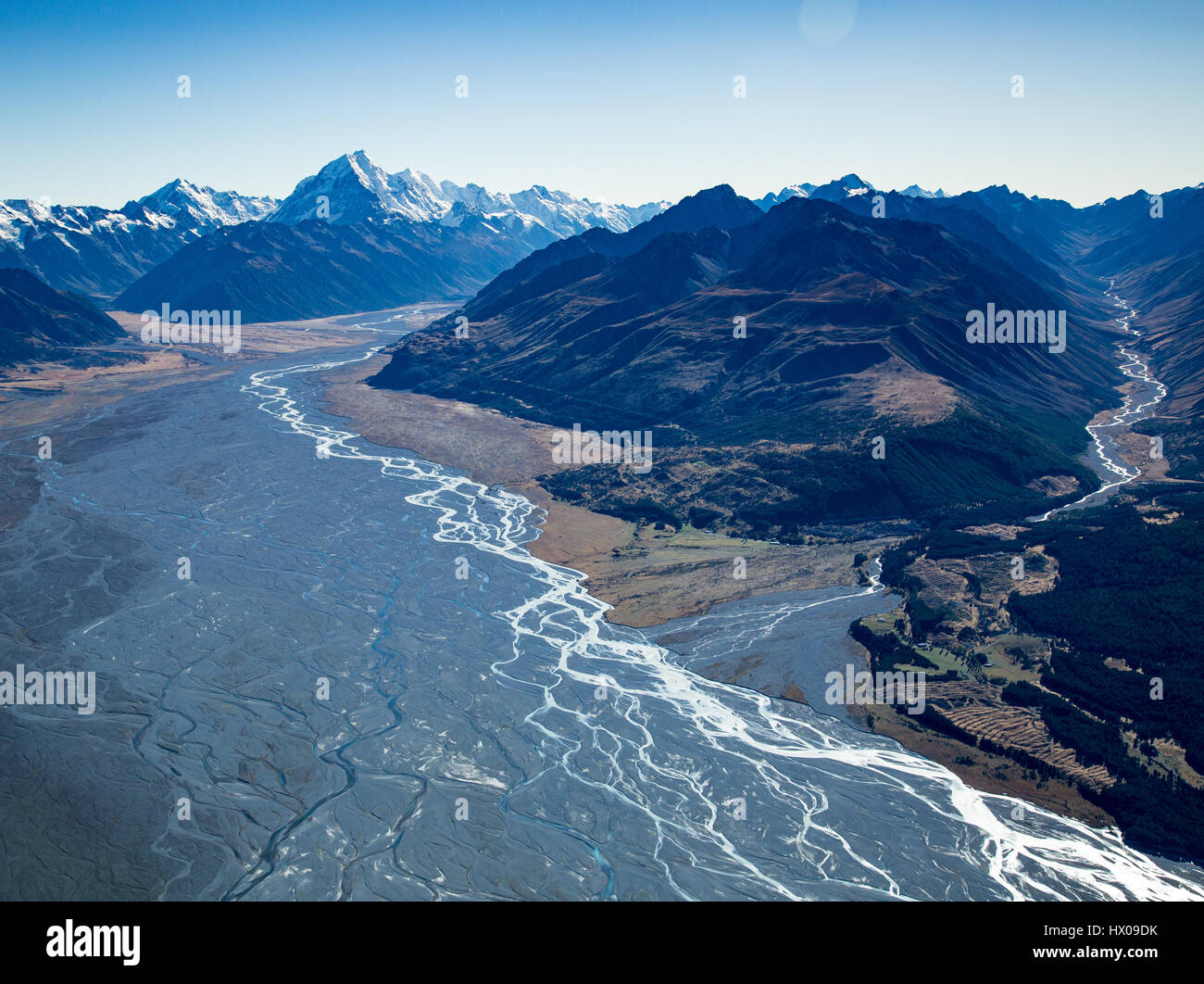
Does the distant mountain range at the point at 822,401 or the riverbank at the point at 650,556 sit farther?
the distant mountain range at the point at 822,401

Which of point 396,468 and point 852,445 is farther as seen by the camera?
point 396,468

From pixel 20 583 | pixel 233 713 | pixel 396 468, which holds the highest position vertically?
pixel 396 468

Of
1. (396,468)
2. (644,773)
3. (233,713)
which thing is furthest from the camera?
(396,468)

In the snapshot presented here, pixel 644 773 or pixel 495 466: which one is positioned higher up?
pixel 495 466

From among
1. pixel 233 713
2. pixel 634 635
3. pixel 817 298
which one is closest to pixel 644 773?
pixel 634 635

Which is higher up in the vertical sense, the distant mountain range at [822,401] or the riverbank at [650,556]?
the distant mountain range at [822,401]

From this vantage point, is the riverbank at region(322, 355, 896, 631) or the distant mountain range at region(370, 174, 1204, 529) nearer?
the riverbank at region(322, 355, 896, 631)

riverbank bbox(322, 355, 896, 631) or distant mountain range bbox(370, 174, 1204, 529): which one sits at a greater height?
distant mountain range bbox(370, 174, 1204, 529)

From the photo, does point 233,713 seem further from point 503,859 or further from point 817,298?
point 817,298

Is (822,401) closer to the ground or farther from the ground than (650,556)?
farther from the ground

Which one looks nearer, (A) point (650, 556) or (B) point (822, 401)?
(A) point (650, 556)

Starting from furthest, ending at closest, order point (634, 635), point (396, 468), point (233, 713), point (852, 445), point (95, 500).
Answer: point (396, 468) → point (852, 445) → point (95, 500) → point (634, 635) → point (233, 713)
